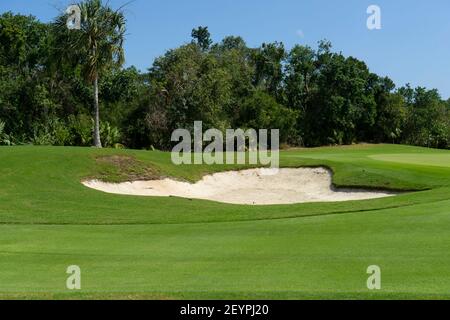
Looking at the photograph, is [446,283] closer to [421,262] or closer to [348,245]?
[421,262]

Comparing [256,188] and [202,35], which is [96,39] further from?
[202,35]

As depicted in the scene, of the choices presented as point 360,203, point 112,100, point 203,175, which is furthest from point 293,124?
point 360,203

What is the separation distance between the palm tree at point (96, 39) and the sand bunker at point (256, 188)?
1177 centimetres

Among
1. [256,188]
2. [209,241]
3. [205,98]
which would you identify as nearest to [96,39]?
[256,188]

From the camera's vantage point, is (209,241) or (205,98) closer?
(209,241)

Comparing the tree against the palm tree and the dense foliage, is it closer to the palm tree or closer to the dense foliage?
the dense foliage

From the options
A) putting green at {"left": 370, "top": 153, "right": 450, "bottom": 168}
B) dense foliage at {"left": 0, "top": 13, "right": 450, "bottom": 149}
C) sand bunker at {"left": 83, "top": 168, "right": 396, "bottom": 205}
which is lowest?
sand bunker at {"left": 83, "top": 168, "right": 396, "bottom": 205}

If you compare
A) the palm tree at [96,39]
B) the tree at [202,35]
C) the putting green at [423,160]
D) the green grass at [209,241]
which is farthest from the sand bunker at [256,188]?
the tree at [202,35]

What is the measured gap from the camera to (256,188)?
28.0 meters

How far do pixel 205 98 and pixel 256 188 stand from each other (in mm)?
28351

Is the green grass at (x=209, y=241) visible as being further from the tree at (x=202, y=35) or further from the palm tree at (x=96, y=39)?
the tree at (x=202, y=35)

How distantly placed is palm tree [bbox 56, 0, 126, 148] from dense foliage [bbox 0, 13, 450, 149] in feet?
2.48

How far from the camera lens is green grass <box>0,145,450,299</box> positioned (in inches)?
306

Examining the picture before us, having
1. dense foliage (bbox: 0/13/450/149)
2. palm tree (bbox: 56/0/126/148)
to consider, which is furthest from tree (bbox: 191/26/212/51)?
palm tree (bbox: 56/0/126/148)
